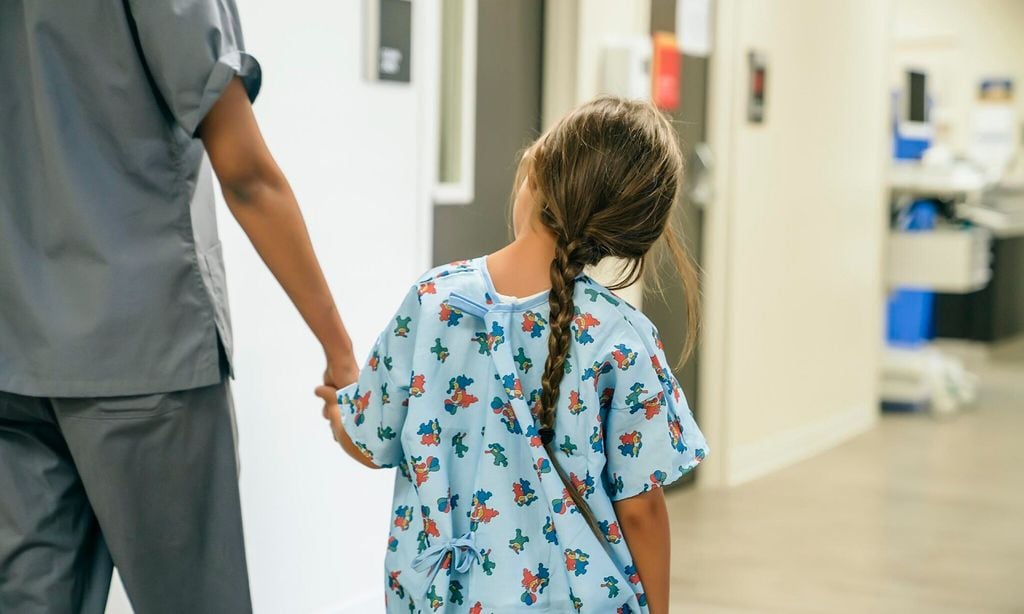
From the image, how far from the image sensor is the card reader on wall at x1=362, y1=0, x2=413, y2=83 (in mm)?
2547

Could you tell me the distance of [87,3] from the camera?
1376mm

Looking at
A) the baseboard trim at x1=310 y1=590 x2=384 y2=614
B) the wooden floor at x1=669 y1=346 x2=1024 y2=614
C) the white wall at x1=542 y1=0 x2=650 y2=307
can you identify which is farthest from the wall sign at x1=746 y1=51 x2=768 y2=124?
the baseboard trim at x1=310 y1=590 x2=384 y2=614

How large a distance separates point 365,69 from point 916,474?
298 centimetres

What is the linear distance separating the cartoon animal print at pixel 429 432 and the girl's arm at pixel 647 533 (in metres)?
0.23

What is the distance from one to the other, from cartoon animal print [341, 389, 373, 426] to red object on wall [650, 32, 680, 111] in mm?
2506

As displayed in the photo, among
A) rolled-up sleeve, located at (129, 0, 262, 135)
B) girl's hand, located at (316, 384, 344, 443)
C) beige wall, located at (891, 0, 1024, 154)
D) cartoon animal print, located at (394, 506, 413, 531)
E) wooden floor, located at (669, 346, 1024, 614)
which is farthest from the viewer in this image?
beige wall, located at (891, 0, 1024, 154)

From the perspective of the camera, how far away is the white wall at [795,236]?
438cm

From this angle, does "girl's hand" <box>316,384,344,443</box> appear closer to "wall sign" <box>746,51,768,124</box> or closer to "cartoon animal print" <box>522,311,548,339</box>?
"cartoon animal print" <box>522,311,548,339</box>

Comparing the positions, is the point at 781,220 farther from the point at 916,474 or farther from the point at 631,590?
the point at 631,590

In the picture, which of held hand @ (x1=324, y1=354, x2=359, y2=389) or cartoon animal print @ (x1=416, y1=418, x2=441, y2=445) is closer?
cartoon animal print @ (x1=416, y1=418, x2=441, y2=445)

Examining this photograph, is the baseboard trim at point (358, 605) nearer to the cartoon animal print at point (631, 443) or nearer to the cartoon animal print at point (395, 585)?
the cartoon animal print at point (395, 585)

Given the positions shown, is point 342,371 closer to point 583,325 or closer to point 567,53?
point 583,325

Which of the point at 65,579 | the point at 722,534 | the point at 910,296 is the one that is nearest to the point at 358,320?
the point at 65,579

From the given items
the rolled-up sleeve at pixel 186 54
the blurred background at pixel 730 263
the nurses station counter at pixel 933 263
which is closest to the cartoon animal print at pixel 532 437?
the rolled-up sleeve at pixel 186 54
